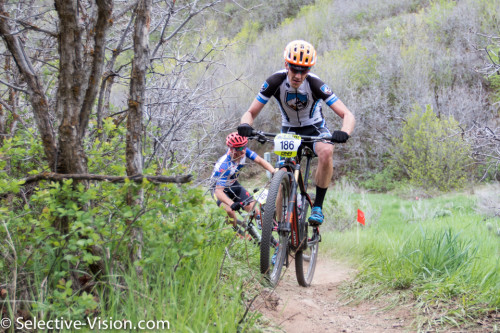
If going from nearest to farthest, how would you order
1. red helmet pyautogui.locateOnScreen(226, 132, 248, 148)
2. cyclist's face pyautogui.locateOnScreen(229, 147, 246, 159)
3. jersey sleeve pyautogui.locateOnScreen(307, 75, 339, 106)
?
jersey sleeve pyautogui.locateOnScreen(307, 75, 339, 106), red helmet pyautogui.locateOnScreen(226, 132, 248, 148), cyclist's face pyautogui.locateOnScreen(229, 147, 246, 159)

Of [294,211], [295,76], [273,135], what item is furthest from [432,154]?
[273,135]

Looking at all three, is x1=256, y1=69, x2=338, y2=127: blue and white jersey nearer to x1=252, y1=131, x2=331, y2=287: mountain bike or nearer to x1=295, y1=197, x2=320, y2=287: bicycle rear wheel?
x1=252, y1=131, x2=331, y2=287: mountain bike

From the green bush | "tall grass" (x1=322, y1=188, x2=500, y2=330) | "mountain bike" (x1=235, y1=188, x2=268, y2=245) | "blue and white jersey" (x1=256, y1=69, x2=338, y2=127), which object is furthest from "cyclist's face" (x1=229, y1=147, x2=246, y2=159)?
the green bush

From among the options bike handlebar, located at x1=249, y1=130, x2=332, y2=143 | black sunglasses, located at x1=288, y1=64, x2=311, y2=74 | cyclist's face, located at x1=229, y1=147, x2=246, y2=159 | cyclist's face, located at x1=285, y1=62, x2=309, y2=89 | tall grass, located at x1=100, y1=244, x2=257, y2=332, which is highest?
black sunglasses, located at x1=288, y1=64, x2=311, y2=74

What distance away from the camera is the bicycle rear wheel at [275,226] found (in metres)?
3.90

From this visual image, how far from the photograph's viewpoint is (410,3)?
28.8 metres

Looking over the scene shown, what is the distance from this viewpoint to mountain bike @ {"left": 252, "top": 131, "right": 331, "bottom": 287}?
12.9 ft

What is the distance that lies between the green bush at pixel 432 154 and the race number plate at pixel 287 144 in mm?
12346

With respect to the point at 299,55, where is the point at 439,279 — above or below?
below

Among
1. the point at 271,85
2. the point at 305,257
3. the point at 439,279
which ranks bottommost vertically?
the point at 305,257

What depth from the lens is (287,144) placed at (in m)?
4.21

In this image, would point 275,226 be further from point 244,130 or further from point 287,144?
point 244,130

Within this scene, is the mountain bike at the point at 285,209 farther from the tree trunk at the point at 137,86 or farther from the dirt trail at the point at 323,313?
the tree trunk at the point at 137,86

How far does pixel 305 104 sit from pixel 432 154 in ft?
40.8
